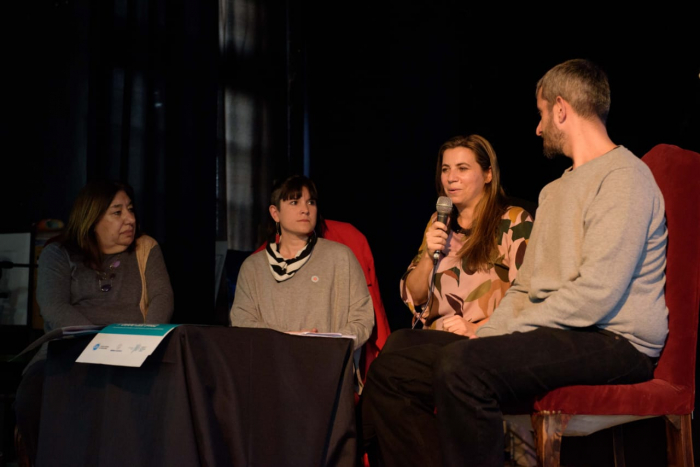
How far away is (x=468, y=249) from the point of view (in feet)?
7.48

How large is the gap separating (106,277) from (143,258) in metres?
0.17

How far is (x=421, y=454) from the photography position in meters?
1.77

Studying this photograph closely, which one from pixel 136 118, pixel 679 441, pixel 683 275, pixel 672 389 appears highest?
pixel 136 118

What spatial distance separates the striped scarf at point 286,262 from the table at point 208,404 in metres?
0.88

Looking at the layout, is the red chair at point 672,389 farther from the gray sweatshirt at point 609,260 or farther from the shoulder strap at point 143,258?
the shoulder strap at point 143,258

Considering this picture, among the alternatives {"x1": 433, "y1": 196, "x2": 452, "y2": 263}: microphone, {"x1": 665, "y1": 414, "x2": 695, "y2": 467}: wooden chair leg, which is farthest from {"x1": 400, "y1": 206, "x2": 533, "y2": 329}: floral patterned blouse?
{"x1": 665, "y1": 414, "x2": 695, "y2": 467}: wooden chair leg

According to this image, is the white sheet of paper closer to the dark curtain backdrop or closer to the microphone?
→ the microphone

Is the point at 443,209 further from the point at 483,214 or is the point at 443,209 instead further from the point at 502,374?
the point at 502,374

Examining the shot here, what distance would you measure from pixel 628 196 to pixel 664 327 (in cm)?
34

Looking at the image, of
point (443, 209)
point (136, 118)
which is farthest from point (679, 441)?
point (136, 118)

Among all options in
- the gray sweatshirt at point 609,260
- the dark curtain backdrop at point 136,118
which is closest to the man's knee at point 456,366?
the gray sweatshirt at point 609,260

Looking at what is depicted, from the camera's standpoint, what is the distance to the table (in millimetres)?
1633

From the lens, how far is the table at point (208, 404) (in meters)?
1.63

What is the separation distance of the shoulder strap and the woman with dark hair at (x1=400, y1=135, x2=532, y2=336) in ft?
3.45
